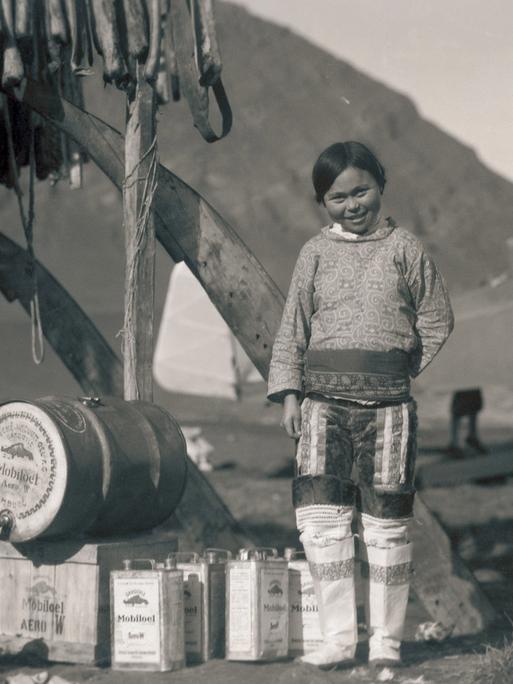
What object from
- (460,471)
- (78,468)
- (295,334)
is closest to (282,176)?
(460,471)

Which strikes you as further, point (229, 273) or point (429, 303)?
point (229, 273)

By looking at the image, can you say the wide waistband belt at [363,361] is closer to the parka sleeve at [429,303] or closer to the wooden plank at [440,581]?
the parka sleeve at [429,303]

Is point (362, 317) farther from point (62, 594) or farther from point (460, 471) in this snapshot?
point (460, 471)

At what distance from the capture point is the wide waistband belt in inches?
181

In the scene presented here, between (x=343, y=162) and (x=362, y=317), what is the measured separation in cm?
59

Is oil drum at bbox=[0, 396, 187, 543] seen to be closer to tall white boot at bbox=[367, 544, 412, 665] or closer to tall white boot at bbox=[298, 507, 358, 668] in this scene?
tall white boot at bbox=[298, 507, 358, 668]

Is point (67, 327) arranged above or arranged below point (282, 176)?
below

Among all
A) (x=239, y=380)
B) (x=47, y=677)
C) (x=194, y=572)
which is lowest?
(x=47, y=677)

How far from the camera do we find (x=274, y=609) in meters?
4.76

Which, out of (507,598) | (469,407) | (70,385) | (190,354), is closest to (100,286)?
(70,385)

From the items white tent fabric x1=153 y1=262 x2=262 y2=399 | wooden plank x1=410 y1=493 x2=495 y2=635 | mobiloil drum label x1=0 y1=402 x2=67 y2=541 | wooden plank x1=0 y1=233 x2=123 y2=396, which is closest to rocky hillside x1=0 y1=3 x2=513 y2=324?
white tent fabric x1=153 y1=262 x2=262 y2=399

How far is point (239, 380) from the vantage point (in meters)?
23.2

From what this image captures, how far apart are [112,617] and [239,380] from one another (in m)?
18.5

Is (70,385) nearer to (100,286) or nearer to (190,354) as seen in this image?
(190,354)
